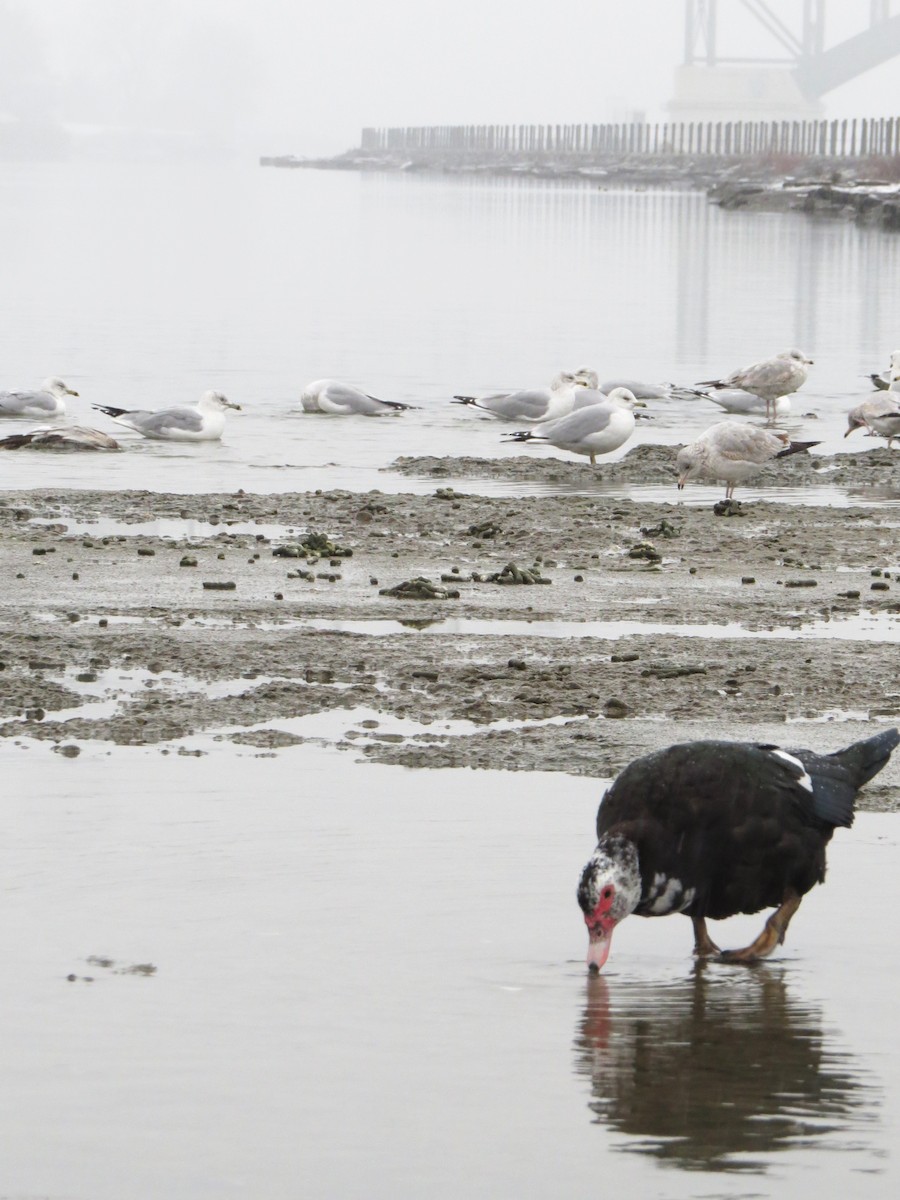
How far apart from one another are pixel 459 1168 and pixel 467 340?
21.2 m

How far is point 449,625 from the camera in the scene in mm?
8312

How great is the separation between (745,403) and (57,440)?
575 cm

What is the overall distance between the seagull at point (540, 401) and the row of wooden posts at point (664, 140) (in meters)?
69.0

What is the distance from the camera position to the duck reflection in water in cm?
403

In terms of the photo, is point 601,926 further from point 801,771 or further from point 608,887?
point 801,771

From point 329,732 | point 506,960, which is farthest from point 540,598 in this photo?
point 506,960

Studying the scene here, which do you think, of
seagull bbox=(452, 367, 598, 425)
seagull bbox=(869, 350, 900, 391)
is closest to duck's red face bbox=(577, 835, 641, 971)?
seagull bbox=(452, 367, 598, 425)

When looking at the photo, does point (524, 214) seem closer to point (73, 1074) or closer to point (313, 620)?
point (313, 620)

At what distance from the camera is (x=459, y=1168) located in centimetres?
383

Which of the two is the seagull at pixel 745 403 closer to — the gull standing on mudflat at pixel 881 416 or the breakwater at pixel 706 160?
the gull standing on mudflat at pixel 881 416

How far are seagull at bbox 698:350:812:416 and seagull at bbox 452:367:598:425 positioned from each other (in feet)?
4.09

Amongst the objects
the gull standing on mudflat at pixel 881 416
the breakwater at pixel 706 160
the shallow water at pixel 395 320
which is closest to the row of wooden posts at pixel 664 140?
the breakwater at pixel 706 160

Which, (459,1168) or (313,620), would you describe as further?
(313,620)

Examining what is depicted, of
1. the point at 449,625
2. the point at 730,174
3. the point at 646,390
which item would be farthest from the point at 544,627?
the point at 730,174
